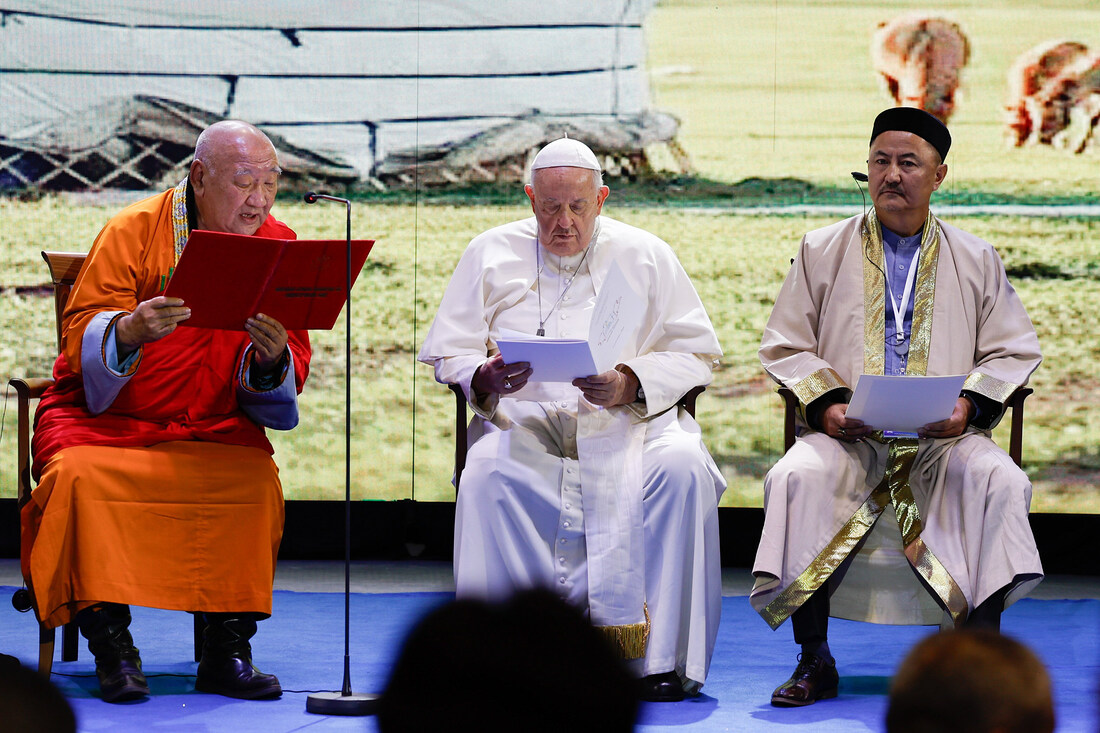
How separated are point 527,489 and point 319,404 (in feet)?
8.66

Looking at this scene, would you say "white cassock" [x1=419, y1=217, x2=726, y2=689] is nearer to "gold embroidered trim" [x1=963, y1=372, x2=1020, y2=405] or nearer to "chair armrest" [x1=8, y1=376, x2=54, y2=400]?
"gold embroidered trim" [x1=963, y1=372, x2=1020, y2=405]

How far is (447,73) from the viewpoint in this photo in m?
6.49

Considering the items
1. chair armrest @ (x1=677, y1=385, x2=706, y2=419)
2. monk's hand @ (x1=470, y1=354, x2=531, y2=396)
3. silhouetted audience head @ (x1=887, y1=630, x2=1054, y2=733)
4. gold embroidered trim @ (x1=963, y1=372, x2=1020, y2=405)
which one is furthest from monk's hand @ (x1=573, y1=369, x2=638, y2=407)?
silhouetted audience head @ (x1=887, y1=630, x2=1054, y2=733)

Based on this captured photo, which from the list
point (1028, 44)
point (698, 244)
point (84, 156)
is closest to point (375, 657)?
point (698, 244)

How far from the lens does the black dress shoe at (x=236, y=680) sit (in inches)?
156

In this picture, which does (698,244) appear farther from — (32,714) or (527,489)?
(32,714)

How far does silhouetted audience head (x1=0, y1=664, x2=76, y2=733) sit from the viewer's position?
1.26 metres

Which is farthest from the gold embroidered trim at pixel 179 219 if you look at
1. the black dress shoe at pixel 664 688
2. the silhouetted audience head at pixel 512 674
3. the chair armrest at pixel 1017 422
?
the silhouetted audience head at pixel 512 674

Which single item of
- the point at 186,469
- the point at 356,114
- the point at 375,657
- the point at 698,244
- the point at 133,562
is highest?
the point at 356,114

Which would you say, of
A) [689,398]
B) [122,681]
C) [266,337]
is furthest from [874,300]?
[122,681]

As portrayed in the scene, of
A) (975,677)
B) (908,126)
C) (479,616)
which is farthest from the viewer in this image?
(908,126)

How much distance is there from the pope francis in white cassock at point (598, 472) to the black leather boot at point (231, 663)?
2.17ft

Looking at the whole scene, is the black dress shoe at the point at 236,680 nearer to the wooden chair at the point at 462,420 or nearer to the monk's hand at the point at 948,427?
the wooden chair at the point at 462,420

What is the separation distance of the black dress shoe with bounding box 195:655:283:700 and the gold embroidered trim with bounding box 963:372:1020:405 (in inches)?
91.9
